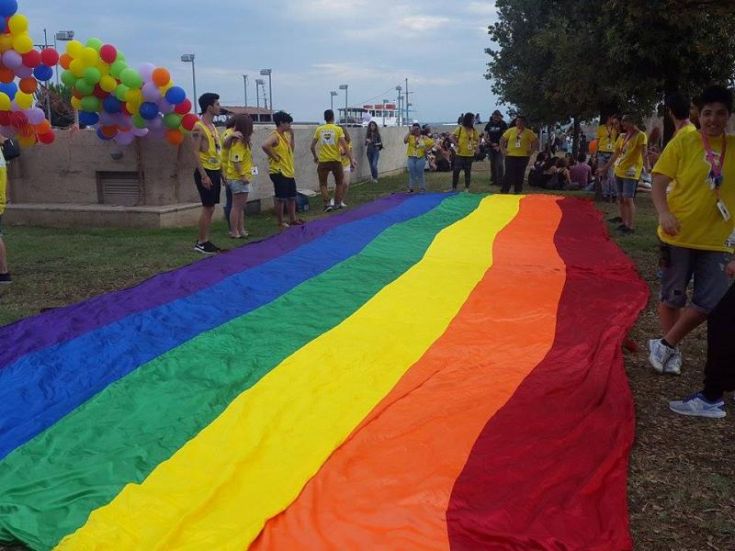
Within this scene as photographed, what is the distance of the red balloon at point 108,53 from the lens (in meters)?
8.90

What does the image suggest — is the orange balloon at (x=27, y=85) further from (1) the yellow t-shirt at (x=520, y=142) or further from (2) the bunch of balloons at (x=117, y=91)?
(1) the yellow t-shirt at (x=520, y=142)

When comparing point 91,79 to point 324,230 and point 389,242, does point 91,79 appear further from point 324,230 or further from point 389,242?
point 389,242

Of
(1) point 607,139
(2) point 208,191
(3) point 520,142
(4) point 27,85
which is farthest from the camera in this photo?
(3) point 520,142

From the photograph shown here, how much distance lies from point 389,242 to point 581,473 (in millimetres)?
5395

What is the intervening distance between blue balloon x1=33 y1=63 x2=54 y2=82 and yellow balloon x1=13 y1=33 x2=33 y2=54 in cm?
34

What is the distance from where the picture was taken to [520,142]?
12.5 meters

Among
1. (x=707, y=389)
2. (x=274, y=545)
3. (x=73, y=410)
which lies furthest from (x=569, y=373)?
(x=73, y=410)

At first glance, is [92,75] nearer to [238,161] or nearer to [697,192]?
[238,161]

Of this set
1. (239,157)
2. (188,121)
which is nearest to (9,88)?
(188,121)

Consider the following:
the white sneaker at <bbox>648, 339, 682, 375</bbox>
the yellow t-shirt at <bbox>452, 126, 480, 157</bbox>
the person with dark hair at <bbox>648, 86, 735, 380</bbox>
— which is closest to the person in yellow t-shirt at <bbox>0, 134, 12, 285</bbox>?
the person with dark hair at <bbox>648, 86, 735, 380</bbox>

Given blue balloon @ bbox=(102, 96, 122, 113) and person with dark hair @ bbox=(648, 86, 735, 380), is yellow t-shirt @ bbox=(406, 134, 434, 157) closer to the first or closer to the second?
blue balloon @ bbox=(102, 96, 122, 113)

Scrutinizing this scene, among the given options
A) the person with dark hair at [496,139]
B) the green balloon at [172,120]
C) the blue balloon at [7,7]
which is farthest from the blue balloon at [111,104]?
the person with dark hair at [496,139]

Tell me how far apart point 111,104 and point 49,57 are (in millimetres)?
1072

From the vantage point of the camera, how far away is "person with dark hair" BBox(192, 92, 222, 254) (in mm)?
7840
